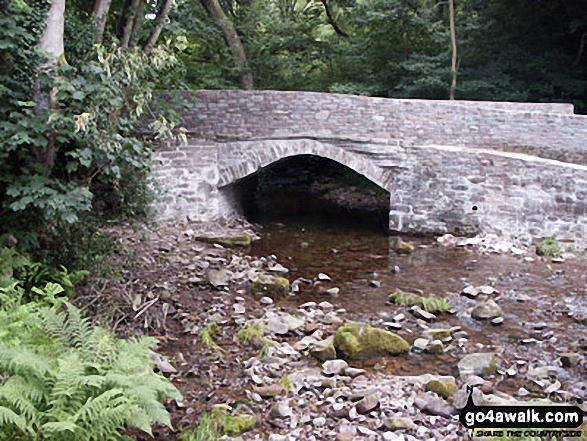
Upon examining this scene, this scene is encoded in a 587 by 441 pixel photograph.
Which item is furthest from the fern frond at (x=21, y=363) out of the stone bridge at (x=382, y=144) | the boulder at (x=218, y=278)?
the stone bridge at (x=382, y=144)

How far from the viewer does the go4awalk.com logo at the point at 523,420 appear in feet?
14.3

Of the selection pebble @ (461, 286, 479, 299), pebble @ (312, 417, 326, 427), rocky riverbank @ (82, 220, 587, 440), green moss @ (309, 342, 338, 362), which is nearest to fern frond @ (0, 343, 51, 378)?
rocky riverbank @ (82, 220, 587, 440)

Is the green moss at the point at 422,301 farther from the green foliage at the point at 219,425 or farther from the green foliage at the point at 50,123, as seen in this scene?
the green foliage at the point at 50,123

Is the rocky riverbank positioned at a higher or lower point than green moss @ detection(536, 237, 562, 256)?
lower

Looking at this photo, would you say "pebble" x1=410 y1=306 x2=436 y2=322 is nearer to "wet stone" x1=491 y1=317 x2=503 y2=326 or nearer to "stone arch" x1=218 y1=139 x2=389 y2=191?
"wet stone" x1=491 y1=317 x2=503 y2=326

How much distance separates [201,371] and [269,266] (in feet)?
13.3

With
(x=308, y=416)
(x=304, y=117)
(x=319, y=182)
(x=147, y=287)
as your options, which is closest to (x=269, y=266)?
(x=147, y=287)

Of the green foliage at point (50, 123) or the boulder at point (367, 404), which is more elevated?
the green foliage at point (50, 123)

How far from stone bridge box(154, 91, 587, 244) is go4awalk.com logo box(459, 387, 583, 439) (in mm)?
6989

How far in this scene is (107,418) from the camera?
3.63 meters

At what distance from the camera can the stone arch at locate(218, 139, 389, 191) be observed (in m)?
11.8

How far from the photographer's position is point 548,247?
10.3 m

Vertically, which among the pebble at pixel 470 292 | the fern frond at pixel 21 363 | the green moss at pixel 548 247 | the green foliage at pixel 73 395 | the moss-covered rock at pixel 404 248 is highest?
the fern frond at pixel 21 363

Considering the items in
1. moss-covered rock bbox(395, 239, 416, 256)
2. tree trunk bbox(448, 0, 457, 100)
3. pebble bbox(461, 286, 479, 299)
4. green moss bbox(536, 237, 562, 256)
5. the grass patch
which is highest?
tree trunk bbox(448, 0, 457, 100)
